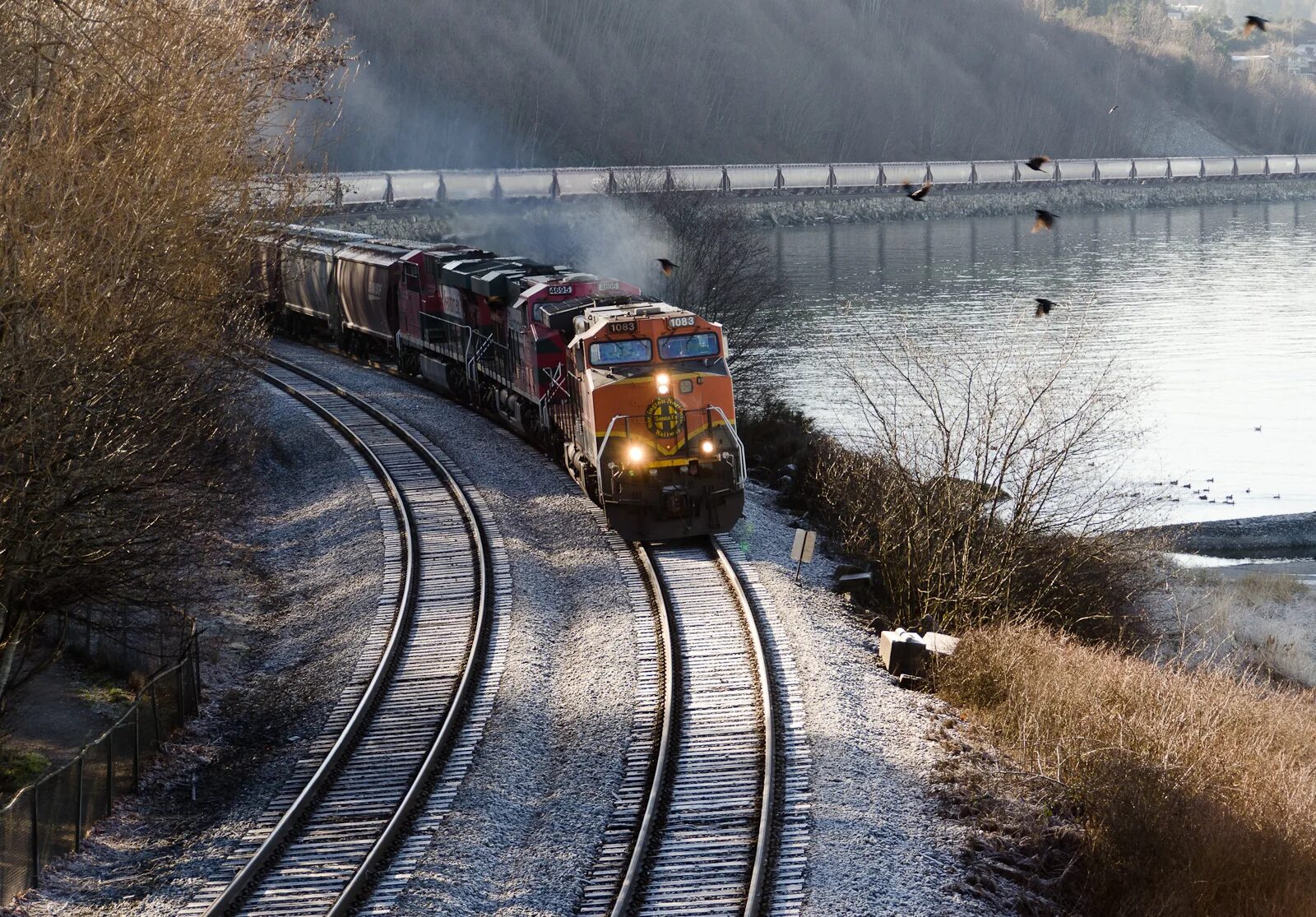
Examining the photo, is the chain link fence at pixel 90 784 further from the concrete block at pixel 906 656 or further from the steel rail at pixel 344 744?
the concrete block at pixel 906 656

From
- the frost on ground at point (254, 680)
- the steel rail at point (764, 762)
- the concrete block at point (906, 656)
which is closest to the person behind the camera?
the steel rail at point (764, 762)

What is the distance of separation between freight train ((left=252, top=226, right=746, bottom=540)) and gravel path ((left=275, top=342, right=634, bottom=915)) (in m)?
1.26

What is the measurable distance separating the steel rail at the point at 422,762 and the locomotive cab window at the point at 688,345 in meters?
4.73

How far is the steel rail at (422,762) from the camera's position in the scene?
13086mm

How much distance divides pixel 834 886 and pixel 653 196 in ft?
170

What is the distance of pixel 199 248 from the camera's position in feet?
73.2

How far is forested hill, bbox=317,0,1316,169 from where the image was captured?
387 ft

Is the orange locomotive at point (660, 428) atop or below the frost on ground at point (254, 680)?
atop

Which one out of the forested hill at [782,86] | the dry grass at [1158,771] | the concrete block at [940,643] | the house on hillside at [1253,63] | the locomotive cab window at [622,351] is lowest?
the dry grass at [1158,771]

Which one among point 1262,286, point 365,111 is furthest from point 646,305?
point 365,111

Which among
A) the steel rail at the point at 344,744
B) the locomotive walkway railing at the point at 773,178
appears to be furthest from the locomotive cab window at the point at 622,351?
the locomotive walkway railing at the point at 773,178

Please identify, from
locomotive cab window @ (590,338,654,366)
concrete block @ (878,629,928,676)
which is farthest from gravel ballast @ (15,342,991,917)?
locomotive cab window @ (590,338,654,366)

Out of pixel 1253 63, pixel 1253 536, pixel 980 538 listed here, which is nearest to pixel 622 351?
pixel 980 538

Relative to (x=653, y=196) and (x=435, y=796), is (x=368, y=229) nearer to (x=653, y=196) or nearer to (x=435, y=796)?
(x=653, y=196)
